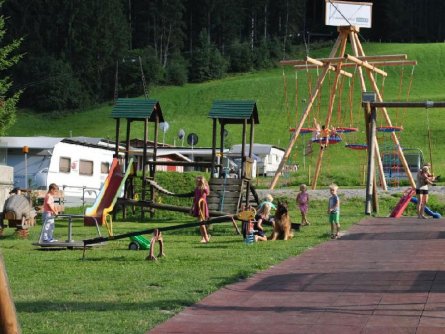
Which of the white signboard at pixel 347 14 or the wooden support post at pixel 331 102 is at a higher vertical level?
the white signboard at pixel 347 14

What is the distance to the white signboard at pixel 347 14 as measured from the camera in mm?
31688

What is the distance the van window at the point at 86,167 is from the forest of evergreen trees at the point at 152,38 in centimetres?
5116

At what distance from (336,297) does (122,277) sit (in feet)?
11.2

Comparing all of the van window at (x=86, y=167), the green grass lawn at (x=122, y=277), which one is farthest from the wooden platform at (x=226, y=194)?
the van window at (x=86, y=167)

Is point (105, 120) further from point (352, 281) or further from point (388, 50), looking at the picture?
point (352, 281)

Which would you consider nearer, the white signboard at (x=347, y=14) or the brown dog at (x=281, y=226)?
the brown dog at (x=281, y=226)

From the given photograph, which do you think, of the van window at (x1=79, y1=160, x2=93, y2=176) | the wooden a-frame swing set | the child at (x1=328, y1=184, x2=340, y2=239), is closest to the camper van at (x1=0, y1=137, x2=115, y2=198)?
the van window at (x1=79, y1=160, x2=93, y2=176)

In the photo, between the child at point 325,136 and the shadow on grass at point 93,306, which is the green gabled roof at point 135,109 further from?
the shadow on grass at point 93,306

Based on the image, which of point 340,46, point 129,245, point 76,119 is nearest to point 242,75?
point 76,119

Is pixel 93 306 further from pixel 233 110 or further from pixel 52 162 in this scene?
pixel 52 162

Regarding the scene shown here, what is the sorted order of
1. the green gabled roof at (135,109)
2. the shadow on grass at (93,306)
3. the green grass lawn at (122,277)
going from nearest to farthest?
the green grass lawn at (122,277)
the shadow on grass at (93,306)
the green gabled roof at (135,109)

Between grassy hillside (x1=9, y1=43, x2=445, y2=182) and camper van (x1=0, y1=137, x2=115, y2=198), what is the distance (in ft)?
78.7

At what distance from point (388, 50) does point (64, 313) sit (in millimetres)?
97832

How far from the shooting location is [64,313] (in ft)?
32.4
